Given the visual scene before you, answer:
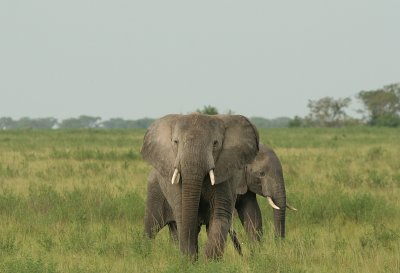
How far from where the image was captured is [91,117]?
170375mm

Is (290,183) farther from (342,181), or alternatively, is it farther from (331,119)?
(331,119)

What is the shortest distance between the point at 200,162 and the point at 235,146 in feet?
2.22

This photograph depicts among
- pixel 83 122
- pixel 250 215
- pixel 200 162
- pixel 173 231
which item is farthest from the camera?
pixel 83 122

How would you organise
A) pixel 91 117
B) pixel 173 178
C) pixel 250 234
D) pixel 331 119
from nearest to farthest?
pixel 173 178, pixel 250 234, pixel 331 119, pixel 91 117

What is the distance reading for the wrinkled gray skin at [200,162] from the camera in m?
6.03

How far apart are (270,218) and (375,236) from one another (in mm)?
1955

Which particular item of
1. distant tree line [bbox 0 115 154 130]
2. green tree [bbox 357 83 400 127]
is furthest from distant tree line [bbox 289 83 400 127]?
distant tree line [bbox 0 115 154 130]

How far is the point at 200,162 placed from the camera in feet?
19.6

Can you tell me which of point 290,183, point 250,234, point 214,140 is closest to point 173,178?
point 214,140

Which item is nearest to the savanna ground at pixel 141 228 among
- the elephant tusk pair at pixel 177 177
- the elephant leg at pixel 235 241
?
the elephant leg at pixel 235 241

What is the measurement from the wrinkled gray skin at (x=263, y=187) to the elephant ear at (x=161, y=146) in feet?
7.33

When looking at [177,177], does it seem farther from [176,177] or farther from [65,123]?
[65,123]

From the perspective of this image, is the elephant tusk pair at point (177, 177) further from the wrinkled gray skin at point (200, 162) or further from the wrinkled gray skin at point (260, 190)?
the wrinkled gray skin at point (260, 190)

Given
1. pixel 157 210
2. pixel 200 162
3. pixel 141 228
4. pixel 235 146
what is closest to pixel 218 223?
pixel 235 146
